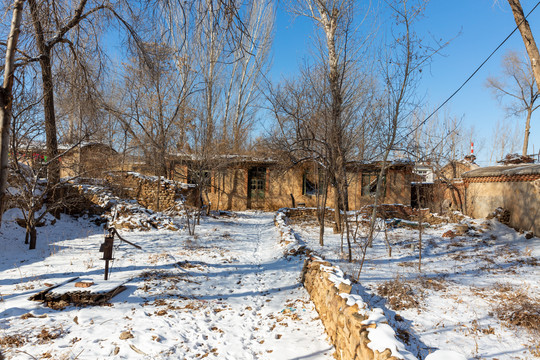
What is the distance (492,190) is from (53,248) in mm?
15359

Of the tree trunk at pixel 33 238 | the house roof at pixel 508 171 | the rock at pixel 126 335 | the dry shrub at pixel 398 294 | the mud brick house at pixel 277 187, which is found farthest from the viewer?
the mud brick house at pixel 277 187

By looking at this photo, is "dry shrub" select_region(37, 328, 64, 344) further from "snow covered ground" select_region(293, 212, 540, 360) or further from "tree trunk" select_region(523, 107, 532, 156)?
"tree trunk" select_region(523, 107, 532, 156)

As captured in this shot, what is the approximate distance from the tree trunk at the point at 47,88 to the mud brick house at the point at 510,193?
43.8ft

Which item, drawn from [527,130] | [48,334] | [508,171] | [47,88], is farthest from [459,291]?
[527,130]

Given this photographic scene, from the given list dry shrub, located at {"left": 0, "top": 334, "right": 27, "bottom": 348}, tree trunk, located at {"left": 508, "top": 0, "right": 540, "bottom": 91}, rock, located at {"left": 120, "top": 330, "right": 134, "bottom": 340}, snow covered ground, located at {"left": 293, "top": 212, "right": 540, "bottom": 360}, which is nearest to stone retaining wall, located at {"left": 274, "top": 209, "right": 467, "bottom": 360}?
snow covered ground, located at {"left": 293, "top": 212, "right": 540, "bottom": 360}

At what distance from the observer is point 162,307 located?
14.1 ft

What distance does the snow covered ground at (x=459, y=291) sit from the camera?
11.6 ft

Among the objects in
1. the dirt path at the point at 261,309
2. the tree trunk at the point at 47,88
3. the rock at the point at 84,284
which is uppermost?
the tree trunk at the point at 47,88

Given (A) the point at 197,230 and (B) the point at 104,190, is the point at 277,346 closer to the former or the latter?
(A) the point at 197,230

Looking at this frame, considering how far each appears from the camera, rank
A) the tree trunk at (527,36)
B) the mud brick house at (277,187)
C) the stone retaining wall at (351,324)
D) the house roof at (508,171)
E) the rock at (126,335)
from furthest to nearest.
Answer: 1. the mud brick house at (277,187)
2. the house roof at (508,171)
3. the tree trunk at (527,36)
4. the rock at (126,335)
5. the stone retaining wall at (351,324)

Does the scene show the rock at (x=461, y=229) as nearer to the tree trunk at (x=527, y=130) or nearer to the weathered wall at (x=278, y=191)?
the weathered wall at (x=278, y=191)

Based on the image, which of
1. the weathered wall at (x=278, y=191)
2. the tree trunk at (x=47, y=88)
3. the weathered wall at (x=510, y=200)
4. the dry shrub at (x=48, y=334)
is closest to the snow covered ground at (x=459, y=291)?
the weathered wall at (x=510, y=200)

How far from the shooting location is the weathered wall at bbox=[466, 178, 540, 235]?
9758 millimetres

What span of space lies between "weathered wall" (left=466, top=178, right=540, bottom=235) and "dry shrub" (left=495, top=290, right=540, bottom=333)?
6740mm
